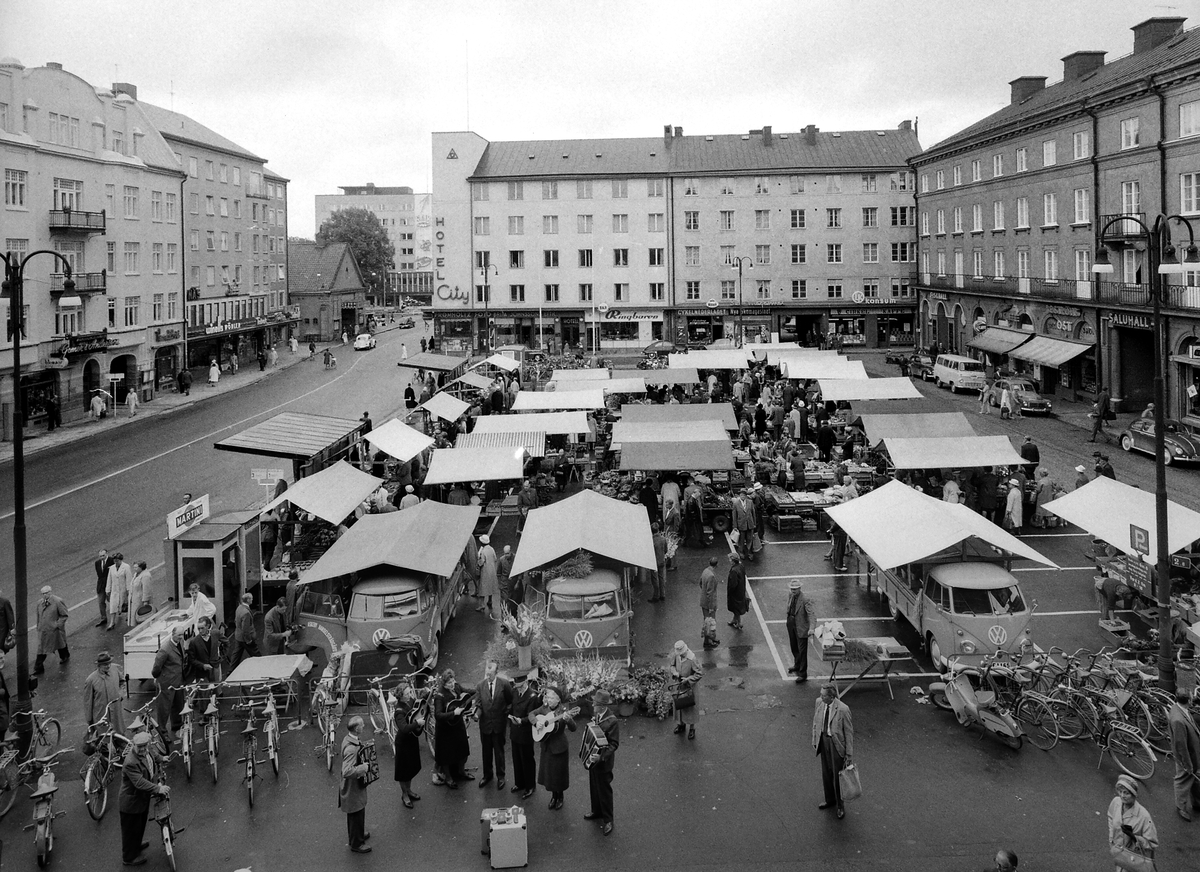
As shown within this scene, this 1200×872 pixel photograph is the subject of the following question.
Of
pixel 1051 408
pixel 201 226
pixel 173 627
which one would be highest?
pixel 201 226

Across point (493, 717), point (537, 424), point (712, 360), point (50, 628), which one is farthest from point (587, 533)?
point (712, 360)

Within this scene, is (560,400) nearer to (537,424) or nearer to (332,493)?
(537,424)

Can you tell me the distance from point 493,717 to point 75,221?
1784 inches

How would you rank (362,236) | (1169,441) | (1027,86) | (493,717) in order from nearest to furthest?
(493,717) → (1169,441) → (1027,86) → (362,236)

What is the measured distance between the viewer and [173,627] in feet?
57.8

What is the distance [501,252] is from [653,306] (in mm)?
12435

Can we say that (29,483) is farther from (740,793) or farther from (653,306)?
(653,306)

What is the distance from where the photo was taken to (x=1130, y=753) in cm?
1380

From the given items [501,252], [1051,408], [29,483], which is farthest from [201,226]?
[1051,408]

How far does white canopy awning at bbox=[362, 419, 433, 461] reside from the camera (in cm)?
2978

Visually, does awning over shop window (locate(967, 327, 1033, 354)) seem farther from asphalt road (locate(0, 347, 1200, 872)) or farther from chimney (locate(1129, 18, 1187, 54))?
asphalt road (locate(0, 347, 1200, 872))

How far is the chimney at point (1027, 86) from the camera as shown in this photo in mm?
60156

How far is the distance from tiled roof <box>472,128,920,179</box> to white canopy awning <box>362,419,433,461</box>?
51.0 meters

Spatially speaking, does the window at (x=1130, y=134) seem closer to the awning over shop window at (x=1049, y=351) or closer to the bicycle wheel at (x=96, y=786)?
the awning over shop window at (x=1049, y=351)
